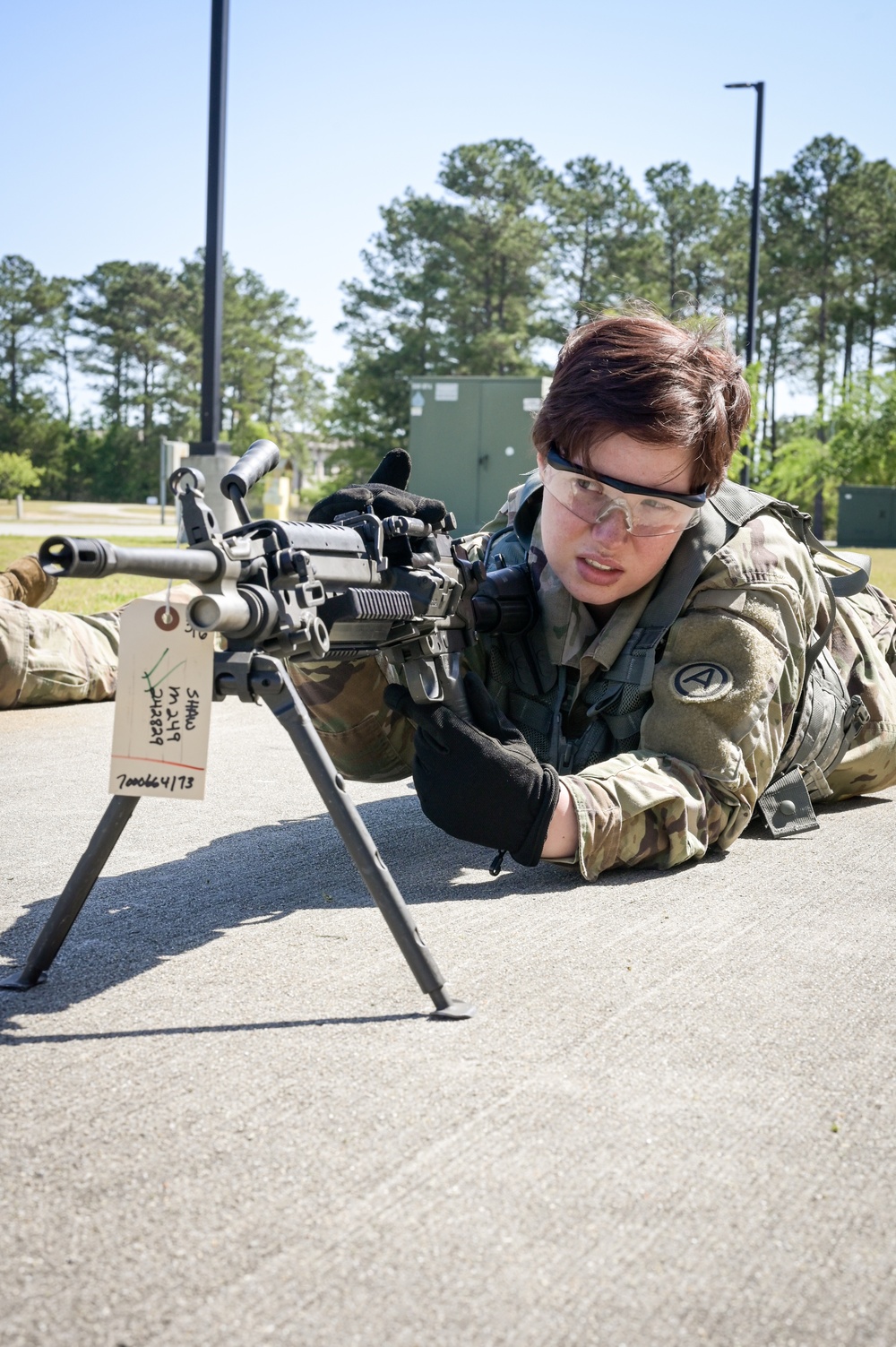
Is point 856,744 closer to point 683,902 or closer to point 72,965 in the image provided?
point 683,902

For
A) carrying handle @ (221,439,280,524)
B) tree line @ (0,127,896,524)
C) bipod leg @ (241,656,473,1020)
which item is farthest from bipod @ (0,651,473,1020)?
tree line @ (0,127,896,524)

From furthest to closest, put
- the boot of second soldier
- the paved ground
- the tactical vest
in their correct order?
the boot of second soldier
the tactical vest
the paved ground

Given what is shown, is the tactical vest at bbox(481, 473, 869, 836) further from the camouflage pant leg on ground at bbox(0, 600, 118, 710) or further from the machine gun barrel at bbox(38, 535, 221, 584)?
the camouflage pant leg on ground at bbox(0, 600, 118, 710)

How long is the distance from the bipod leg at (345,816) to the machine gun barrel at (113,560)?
0.20 meters

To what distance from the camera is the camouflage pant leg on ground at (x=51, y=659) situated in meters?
4.91

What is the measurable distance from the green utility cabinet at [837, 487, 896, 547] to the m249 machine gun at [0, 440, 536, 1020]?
103ft

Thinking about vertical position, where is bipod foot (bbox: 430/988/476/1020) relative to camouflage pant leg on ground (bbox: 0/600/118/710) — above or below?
below

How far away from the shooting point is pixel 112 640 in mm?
5406

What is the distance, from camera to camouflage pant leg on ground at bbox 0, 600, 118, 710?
491 cm

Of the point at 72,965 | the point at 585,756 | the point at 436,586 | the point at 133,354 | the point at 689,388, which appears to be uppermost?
the point at 133,354

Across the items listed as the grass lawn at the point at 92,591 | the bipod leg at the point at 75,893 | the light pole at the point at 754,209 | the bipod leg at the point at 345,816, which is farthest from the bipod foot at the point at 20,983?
the light pole at the point at 754,209

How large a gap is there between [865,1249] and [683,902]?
121 centimetres

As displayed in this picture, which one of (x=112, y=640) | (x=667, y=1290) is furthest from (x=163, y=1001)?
→ (x=112, y=640)

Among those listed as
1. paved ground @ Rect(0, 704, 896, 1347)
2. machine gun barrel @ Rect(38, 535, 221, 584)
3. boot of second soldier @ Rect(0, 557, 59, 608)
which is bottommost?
paved ground @ Rect(0, 704, 896, 1347)
